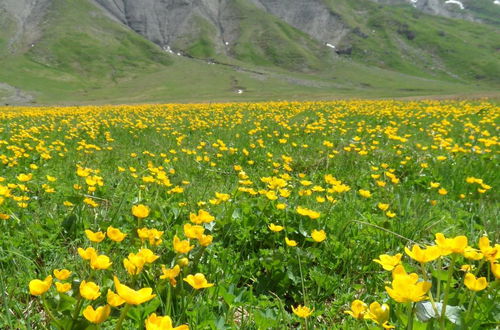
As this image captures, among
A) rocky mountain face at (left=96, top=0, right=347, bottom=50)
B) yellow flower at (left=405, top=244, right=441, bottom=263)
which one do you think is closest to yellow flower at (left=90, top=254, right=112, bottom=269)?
yellow flower at (left=405, top=244, right=441, bottom=263)

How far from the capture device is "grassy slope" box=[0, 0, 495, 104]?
91062 mm

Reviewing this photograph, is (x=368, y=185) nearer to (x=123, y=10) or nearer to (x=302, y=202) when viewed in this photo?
(x=302, y=202)

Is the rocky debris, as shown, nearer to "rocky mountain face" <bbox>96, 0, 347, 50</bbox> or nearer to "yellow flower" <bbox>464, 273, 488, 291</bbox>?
"rocky mountain face" <bbox>96, 0, 347, 50</bbox>

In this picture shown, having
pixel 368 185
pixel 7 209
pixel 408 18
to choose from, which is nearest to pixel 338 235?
pixel 368 185

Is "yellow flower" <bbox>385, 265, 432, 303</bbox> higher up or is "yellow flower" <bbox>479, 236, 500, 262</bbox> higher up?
"yellow flower" <bbox>479, 236, 500, 262</bbox>

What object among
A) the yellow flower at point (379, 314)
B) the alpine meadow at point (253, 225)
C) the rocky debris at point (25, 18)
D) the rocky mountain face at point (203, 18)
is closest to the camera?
the yellow flower at point (379, 314)

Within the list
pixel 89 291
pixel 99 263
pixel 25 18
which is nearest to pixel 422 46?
pixel 25 18

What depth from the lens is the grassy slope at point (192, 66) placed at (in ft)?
299

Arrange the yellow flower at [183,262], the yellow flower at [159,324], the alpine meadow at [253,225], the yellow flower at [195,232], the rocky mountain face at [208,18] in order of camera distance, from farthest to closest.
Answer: the rocky mountain face at [208,18], the yellow flower at [195,232], the yellow flower at [183,262], the alpine meadow at [253,225], the yellow flower at [159,324]

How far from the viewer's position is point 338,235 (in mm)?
2939

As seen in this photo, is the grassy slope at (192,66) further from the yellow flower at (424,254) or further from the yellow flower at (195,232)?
the yellow flower at (424,254)

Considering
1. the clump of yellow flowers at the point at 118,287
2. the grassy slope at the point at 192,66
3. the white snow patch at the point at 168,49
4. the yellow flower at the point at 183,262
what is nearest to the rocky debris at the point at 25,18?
the grassy slope at the point at 192,66

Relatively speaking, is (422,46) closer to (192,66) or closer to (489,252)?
(192,66)

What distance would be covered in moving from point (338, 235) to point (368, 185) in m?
2.18
